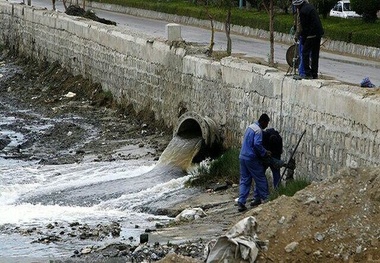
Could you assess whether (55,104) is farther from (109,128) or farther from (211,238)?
(211,238)

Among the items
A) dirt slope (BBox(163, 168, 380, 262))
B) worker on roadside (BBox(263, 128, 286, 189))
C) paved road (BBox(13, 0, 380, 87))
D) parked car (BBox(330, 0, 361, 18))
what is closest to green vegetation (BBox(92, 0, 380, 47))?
paved road (BBox(13, 0, 380, 87))

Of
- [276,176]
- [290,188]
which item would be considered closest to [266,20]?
[276,176]

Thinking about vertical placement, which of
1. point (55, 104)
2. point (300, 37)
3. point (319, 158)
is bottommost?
point (55, 104)

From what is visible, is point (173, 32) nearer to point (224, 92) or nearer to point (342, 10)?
point (224, 92)

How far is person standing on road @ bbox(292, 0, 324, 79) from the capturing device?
61.8ft

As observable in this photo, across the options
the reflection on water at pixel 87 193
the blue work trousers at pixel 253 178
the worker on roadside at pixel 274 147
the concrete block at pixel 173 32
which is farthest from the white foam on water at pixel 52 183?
the concrete block at pixel 173 32

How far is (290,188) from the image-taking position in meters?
16.5

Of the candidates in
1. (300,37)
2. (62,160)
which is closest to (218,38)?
(62,160)

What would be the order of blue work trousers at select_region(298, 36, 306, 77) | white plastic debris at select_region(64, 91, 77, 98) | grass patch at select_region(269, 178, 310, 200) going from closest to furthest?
1. grass patch at select_region(269, 178, 310, 200)
2. blue work trousers at select_region(298, 36, 306, 77)
3. white plastic debris at select_region(64, 91, 77, 98)

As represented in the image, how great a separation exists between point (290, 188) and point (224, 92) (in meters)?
5.15

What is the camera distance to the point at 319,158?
16750mm

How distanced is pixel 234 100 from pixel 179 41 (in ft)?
15.6

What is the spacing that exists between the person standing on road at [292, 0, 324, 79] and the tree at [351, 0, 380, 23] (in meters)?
20.8

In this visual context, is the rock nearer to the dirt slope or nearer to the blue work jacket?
the dirt slope
